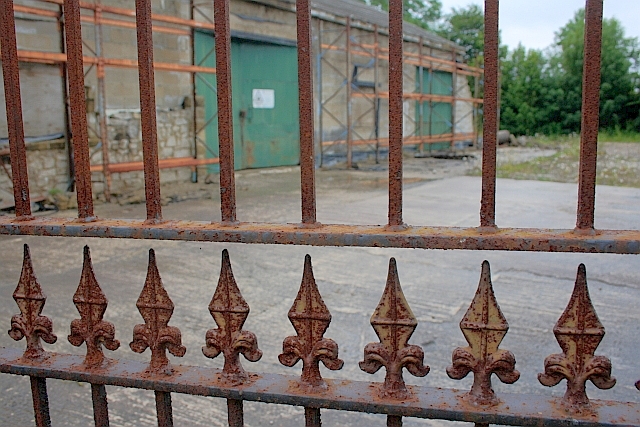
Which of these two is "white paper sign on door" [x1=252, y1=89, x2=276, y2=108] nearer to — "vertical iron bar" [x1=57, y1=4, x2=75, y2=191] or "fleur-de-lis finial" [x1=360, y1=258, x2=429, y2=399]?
"vertical iron bar" [x1=57, y1=4, x2=75, y2=191]

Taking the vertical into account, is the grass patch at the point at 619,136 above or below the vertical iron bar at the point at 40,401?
above

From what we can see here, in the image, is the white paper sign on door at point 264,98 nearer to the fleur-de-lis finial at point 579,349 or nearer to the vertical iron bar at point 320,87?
the vertical iron bar at point 320,87

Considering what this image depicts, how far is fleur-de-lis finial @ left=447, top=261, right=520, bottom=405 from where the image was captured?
1229mm

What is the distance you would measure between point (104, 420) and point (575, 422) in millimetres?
1112

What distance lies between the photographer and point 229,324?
1.38 meters

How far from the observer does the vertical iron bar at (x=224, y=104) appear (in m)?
1.30

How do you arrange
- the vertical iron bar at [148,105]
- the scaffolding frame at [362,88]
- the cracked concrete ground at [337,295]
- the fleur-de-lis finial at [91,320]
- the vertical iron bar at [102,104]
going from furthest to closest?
the scaffolding frame at [362,88]
the vertical iron bar at [102,104]
the cracked concrete ground at [337,295]
the fleur-de-lis finial at [91,320]
the vertical iron bar at [148,105]

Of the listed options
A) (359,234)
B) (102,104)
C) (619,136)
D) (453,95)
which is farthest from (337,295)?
(619,136)

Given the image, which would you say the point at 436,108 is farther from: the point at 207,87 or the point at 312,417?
the point at 312,417

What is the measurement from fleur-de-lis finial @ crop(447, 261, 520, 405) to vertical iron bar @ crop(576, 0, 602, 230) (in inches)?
9.0

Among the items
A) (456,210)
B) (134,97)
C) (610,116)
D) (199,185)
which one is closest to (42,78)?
(134,97)

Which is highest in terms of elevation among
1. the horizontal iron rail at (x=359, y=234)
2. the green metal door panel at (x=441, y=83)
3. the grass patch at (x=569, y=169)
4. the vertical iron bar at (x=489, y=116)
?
the green metal door panel at (x=441, y=83)

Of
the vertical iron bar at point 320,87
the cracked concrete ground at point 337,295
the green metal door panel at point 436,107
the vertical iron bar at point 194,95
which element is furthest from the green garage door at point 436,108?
the cracked concrete ground at point 337,295

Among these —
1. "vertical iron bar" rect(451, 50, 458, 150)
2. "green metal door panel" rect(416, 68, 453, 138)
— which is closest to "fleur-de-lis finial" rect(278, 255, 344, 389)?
"green metal door panel" rect(416, 68, 453, 138)
